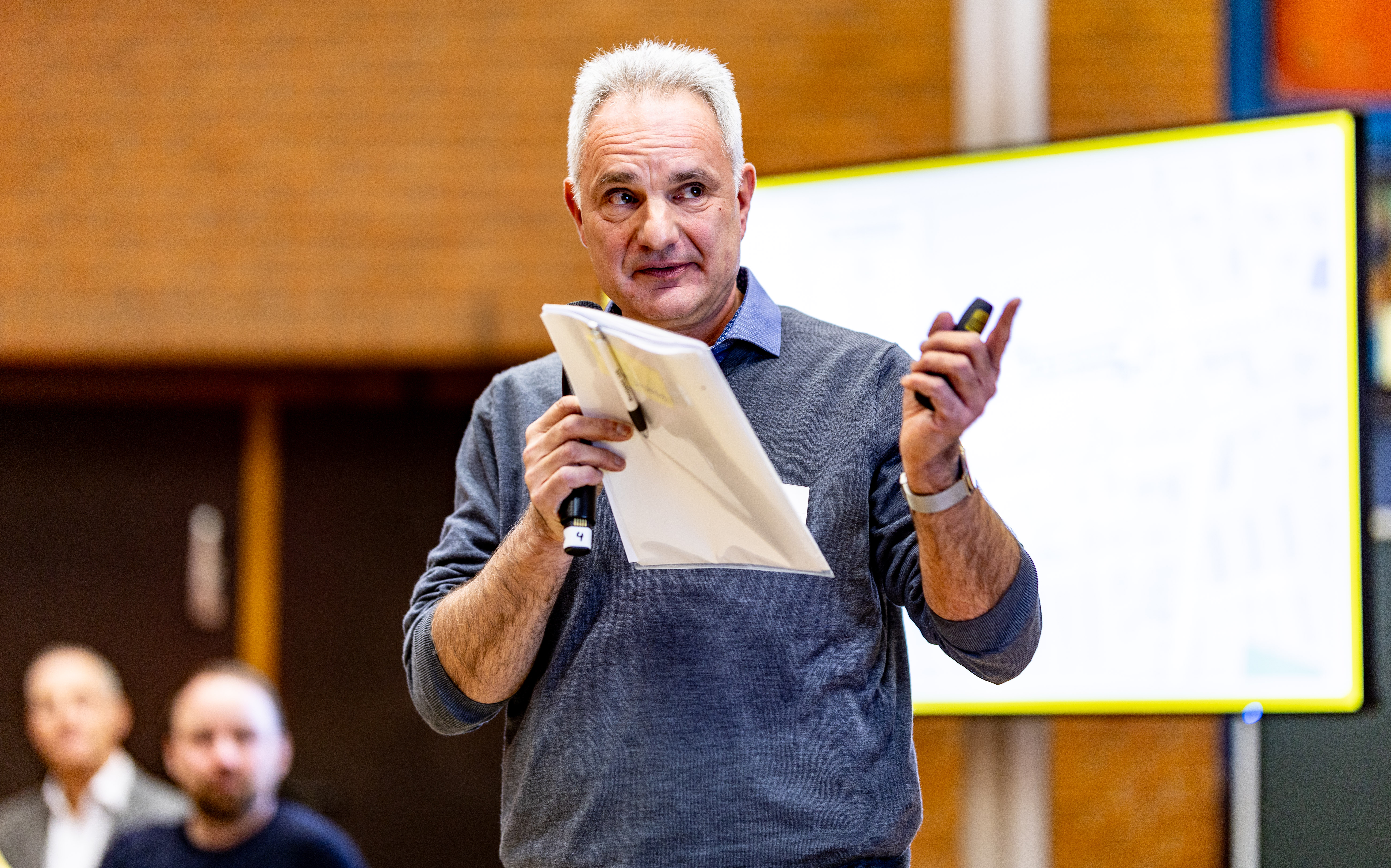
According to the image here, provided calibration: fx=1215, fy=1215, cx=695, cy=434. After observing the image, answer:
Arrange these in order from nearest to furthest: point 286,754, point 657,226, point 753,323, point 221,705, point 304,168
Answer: point 657,226 < point 753,323 < point 221,705 < point 286,754 < point 304,168

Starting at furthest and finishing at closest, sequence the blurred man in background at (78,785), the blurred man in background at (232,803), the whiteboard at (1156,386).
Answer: the blurred man in background at (78,785), the blurred man in background at (232,803), the whiteboard at (1156,386)

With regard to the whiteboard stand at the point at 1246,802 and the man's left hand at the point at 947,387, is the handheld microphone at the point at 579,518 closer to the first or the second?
the man's left hand at the point at 947,387

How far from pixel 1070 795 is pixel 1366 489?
178 centimetres

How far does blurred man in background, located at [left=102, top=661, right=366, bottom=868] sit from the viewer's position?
3055 mm

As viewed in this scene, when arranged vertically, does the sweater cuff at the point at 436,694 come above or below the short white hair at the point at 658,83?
below

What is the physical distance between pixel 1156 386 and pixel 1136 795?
5.78 feet

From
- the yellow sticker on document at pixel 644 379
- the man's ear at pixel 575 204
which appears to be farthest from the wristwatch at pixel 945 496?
the man's ear at pixel 575 204

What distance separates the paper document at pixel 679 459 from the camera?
101 centimetres

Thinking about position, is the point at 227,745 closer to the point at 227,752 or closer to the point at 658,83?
the point at 227,752

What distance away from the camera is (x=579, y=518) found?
42.9 inches

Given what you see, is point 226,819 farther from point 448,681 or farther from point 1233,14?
point 1233,14

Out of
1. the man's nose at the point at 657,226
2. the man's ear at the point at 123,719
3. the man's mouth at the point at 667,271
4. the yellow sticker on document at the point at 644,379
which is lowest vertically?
the man's ear at the point at 123,719

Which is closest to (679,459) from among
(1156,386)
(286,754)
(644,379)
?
(644,379)

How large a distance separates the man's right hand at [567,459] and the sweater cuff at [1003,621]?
0.34m
